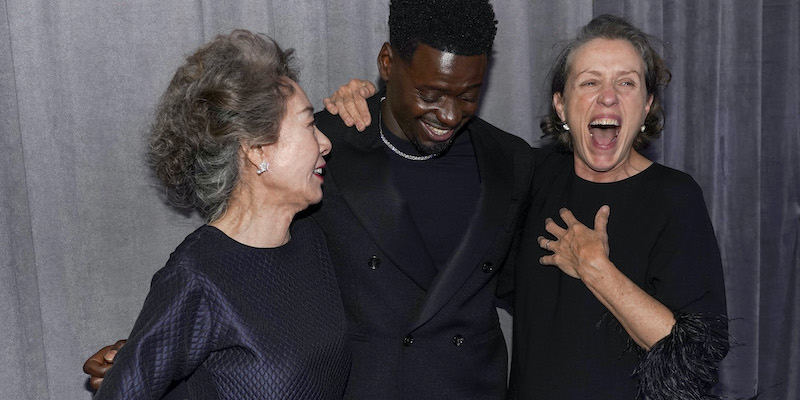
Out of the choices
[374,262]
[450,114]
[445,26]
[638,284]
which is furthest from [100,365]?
[638,284]

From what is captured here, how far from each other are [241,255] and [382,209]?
15.0 inches

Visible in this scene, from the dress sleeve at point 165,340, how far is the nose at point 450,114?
2.02ft

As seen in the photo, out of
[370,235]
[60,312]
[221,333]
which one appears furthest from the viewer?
[60,312]

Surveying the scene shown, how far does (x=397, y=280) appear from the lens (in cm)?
179

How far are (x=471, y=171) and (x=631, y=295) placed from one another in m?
0.49

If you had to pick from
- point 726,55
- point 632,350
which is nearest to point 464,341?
point 632,350

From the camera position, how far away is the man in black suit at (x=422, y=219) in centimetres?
172

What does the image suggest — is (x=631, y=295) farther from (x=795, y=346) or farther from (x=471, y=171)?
(x=795, y=346)

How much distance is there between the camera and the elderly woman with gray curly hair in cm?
141

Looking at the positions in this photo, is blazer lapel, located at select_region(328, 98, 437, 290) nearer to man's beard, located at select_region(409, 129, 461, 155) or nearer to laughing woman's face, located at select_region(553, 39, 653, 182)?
man's beard, located at select_region(409, 129, 461, 155)

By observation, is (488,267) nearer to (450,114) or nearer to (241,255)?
(450,114)

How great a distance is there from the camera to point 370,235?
5.82ft

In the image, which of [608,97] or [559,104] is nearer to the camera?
[608,97]

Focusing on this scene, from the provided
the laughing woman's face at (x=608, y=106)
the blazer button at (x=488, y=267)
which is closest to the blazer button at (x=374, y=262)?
the blazer button at (x=488, y=267)
